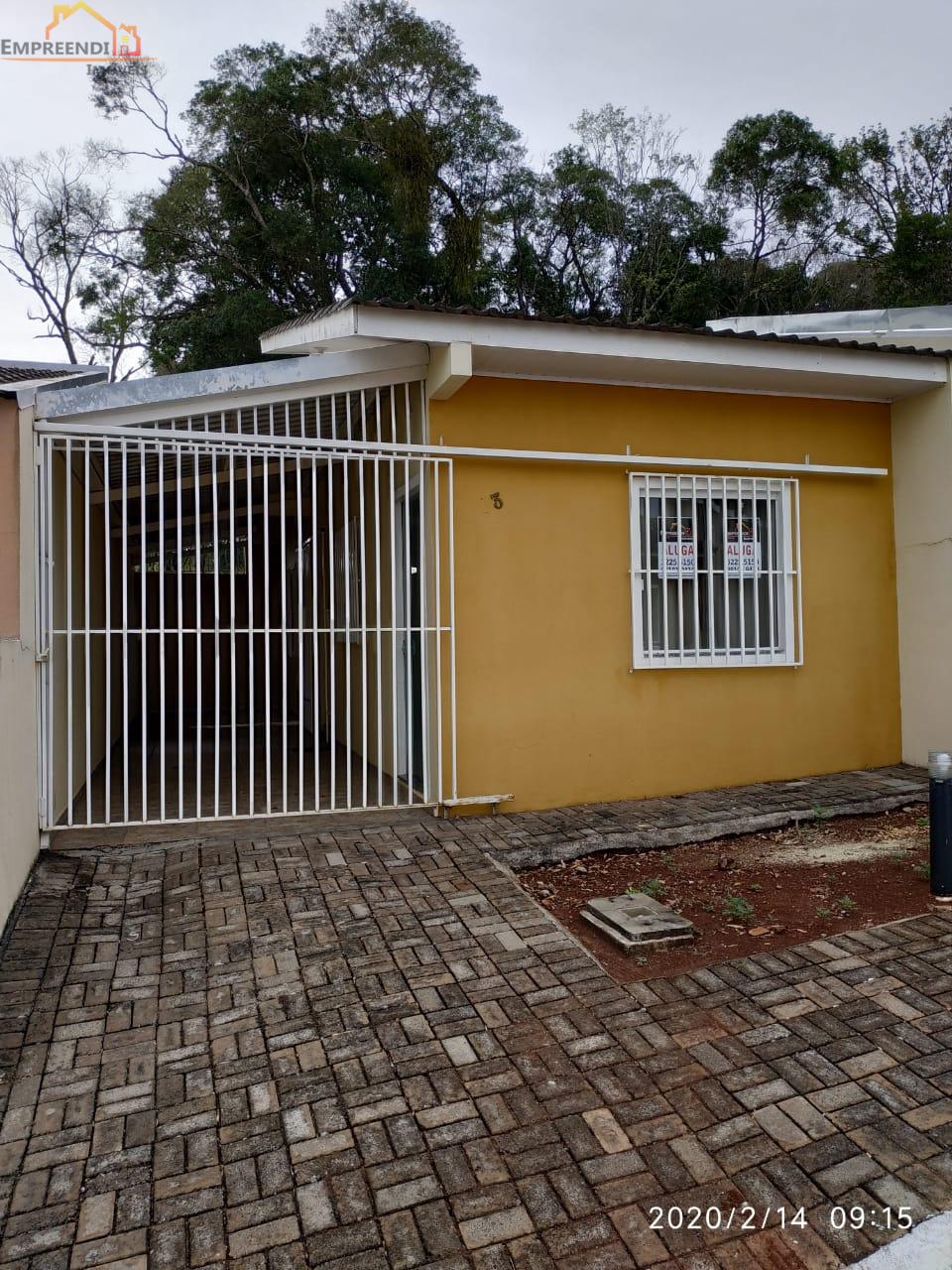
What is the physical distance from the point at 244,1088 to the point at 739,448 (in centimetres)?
564

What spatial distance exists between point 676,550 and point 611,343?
5.41 ft

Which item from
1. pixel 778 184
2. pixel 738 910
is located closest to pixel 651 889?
pixel 738 910

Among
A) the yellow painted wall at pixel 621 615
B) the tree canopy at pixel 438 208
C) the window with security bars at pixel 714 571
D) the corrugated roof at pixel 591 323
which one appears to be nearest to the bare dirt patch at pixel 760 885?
the yellow painted wall at pixel 621 615

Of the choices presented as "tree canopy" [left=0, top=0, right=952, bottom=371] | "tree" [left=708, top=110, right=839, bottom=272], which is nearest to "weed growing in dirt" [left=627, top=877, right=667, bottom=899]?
"tree canopy" [left=0, top=0, right=952, bottom=371]

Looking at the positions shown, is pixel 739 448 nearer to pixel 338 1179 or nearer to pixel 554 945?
pixel 554 945

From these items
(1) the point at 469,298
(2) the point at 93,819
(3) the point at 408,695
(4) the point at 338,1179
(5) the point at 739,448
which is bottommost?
(4) the point at 338,1179

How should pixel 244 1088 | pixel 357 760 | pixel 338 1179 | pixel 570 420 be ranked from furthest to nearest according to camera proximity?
pixel 357 760 → pixel 570 420 → pixel 244 1088 → pixel 338 1179

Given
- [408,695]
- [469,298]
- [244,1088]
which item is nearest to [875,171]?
[469,298]

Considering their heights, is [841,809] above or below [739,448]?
below

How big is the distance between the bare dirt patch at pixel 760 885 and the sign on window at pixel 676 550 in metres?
2.05

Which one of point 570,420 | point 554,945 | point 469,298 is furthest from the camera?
point 469,298

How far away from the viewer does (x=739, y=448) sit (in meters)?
6.84

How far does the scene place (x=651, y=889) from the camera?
4652 millimetres

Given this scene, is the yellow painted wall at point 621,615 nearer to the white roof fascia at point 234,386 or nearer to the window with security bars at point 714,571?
the window with security bars at point 714,571
